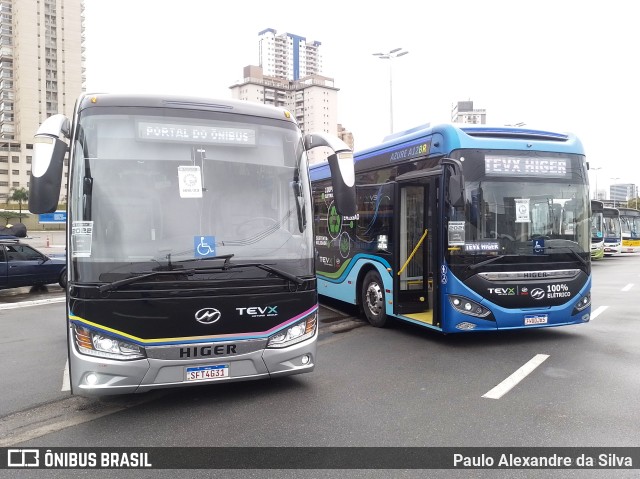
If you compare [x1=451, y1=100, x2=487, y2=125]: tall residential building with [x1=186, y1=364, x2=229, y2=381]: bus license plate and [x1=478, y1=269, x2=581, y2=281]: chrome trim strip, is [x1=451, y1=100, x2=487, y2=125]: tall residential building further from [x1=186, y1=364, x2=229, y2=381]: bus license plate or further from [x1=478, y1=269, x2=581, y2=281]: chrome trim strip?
[x1=186, y1=364, x2=229, y2=381]: bus license plate

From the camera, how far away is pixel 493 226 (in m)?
7.52

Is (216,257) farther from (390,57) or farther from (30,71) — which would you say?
(30,71)

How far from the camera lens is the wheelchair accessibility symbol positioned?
5027 mm

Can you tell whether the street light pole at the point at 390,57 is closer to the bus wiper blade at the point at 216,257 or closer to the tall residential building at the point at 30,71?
the bus wiper blade at the point at 216,257

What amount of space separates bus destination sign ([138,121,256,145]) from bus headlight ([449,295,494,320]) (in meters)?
3.62

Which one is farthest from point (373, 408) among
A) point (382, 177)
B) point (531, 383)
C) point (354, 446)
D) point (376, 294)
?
point (382, 177)

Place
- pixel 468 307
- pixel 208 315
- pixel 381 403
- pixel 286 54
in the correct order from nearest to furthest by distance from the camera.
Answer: pixel 208 315 → pixel 381 403 → pixel 468 307 → pixel 286 54

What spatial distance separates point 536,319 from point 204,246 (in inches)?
193

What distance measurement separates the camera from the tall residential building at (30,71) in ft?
375

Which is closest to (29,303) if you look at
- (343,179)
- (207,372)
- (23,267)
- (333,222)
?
(23,267)

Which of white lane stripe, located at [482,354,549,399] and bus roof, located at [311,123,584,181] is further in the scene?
bus roof, located at [311,123,584,181]

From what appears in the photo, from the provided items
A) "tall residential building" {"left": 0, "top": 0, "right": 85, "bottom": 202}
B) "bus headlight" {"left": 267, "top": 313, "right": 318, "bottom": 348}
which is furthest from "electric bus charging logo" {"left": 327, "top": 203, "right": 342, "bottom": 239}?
"tall residential building" {"left": 0, "top": 0, "right": 85, "bottom": 202}

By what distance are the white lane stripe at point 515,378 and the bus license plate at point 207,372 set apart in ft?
8.39

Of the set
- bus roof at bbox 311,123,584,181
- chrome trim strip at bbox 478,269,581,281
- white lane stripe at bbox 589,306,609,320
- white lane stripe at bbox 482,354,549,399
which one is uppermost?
bus roof at bbox 311,123,584,181
